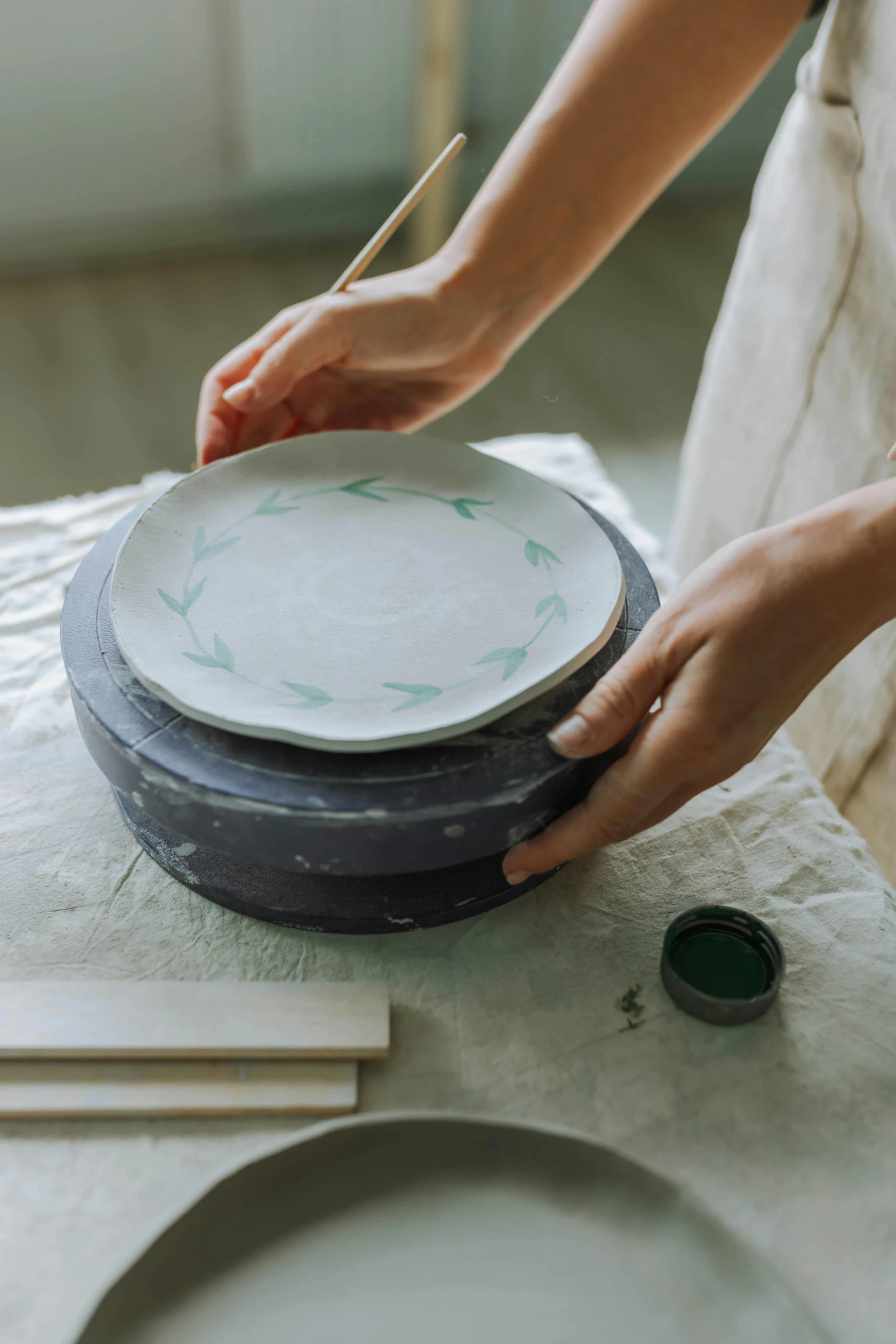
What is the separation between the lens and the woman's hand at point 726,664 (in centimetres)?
93

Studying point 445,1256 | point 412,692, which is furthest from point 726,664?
point 445,1256

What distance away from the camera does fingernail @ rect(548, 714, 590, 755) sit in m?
0.93

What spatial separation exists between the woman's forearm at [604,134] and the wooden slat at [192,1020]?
2.94 feet

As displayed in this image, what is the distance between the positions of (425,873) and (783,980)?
368 mm

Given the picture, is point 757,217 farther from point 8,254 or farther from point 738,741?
point 8,254

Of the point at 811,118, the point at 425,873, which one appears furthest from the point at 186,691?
the point at 811,118

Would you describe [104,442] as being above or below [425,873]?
below

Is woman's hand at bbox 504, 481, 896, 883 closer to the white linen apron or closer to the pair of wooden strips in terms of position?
the pair of wooden strips

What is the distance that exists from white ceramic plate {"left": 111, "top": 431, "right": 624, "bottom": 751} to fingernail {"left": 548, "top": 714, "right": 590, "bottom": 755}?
0.05 metres

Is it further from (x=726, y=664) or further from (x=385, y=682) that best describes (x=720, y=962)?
(x=385, y=682)

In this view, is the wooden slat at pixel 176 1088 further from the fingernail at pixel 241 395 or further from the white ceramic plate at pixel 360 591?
the fingernail at pixel 241 395

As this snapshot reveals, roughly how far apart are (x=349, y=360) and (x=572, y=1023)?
33.2 inches

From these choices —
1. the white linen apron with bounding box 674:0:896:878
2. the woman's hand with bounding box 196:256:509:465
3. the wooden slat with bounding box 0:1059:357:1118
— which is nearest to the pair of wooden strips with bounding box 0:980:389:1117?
the wooden slat with bounding box 0:1059:357:1118

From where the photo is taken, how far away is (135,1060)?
36.3 inches
